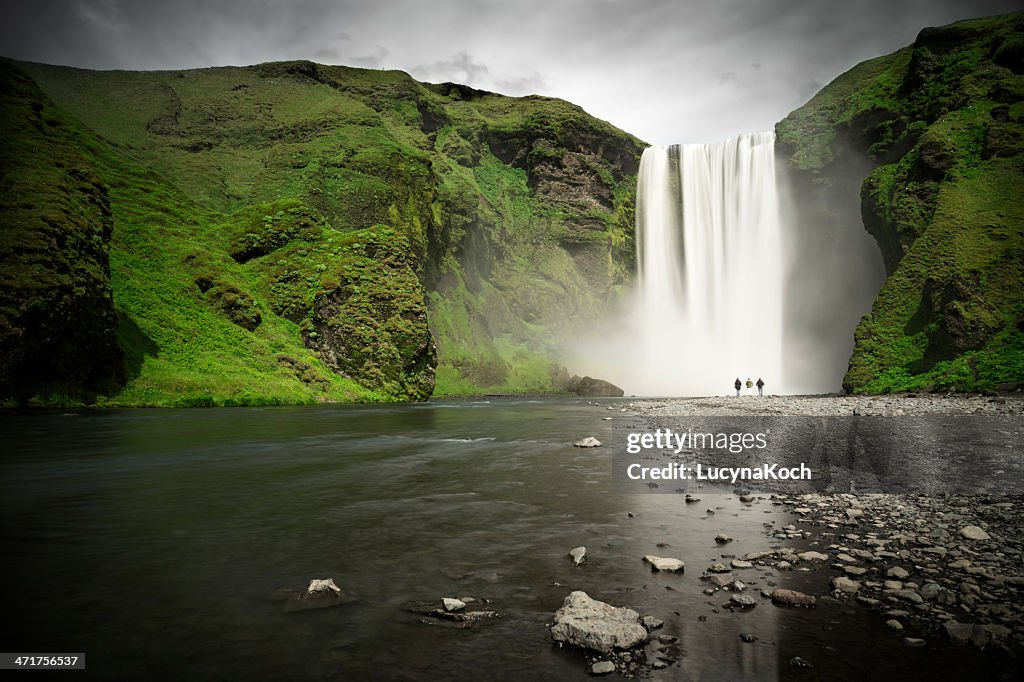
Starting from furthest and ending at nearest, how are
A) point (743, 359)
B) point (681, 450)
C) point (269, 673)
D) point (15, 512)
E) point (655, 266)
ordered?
point (655, 266) < point (743, 359) < point (681, 450) < point (15, 512) < point (269, 673)

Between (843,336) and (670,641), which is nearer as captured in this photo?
(670,641)

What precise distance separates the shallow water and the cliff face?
123 ft

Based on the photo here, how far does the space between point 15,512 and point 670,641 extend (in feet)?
37.1

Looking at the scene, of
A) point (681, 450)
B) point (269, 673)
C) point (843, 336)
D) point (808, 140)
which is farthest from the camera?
point (808, 140)

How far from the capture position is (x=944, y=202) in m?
49.3

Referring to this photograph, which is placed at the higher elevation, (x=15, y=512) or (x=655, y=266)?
(x=655, y=266)

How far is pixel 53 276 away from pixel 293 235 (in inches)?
1109

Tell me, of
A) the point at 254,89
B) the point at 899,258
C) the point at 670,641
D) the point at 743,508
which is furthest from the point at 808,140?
the point at 254,89

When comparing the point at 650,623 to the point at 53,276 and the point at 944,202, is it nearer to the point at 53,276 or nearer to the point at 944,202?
the point at 53,276

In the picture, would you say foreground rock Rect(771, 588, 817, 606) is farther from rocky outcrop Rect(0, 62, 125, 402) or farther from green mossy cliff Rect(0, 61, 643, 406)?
green mossy cliff Rect(0, 61, 643, 406)

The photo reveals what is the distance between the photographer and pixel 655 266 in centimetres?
11512

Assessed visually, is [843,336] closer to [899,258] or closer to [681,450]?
[899,258]
